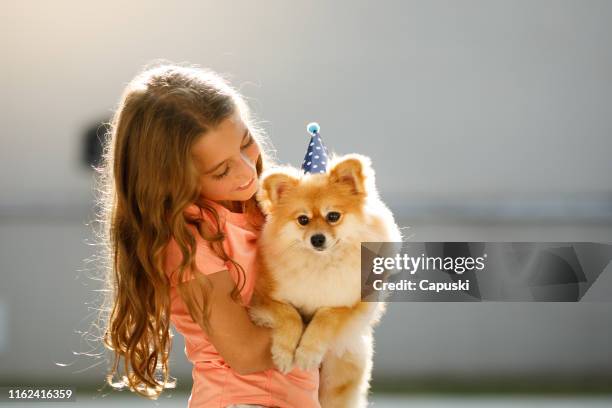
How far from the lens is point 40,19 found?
3.90 meters

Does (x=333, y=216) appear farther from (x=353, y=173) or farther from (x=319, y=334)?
(x=319, y=334)

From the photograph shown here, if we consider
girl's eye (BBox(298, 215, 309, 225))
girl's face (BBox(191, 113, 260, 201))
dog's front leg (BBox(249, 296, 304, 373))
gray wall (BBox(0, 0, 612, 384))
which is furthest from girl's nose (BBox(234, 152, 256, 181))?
gray wall (BBox(0, 0, 612, 384))

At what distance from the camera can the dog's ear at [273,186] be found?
4.99ft

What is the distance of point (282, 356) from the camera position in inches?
56.3

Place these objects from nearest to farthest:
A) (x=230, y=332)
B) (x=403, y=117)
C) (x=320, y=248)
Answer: (x=230, y=332)
(x=320, y=248)
(x=403, y=117)

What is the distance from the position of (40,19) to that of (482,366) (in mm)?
2858

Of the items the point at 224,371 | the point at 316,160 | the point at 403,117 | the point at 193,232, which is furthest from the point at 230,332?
the point at 403,117

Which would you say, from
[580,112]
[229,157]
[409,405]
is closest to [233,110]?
[229,157]

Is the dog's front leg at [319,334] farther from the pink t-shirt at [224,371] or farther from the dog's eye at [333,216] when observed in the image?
the dog's eye at [333,216]

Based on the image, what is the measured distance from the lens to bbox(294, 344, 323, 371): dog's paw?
4.71 feet

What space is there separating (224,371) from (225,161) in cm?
39

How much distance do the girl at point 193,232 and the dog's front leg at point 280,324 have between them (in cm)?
2

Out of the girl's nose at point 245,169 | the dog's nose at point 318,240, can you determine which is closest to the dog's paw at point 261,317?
the dog's nose at point 318,240

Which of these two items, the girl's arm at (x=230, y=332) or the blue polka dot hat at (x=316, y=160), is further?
the blue polka dot hat at (x=316, y=160)
